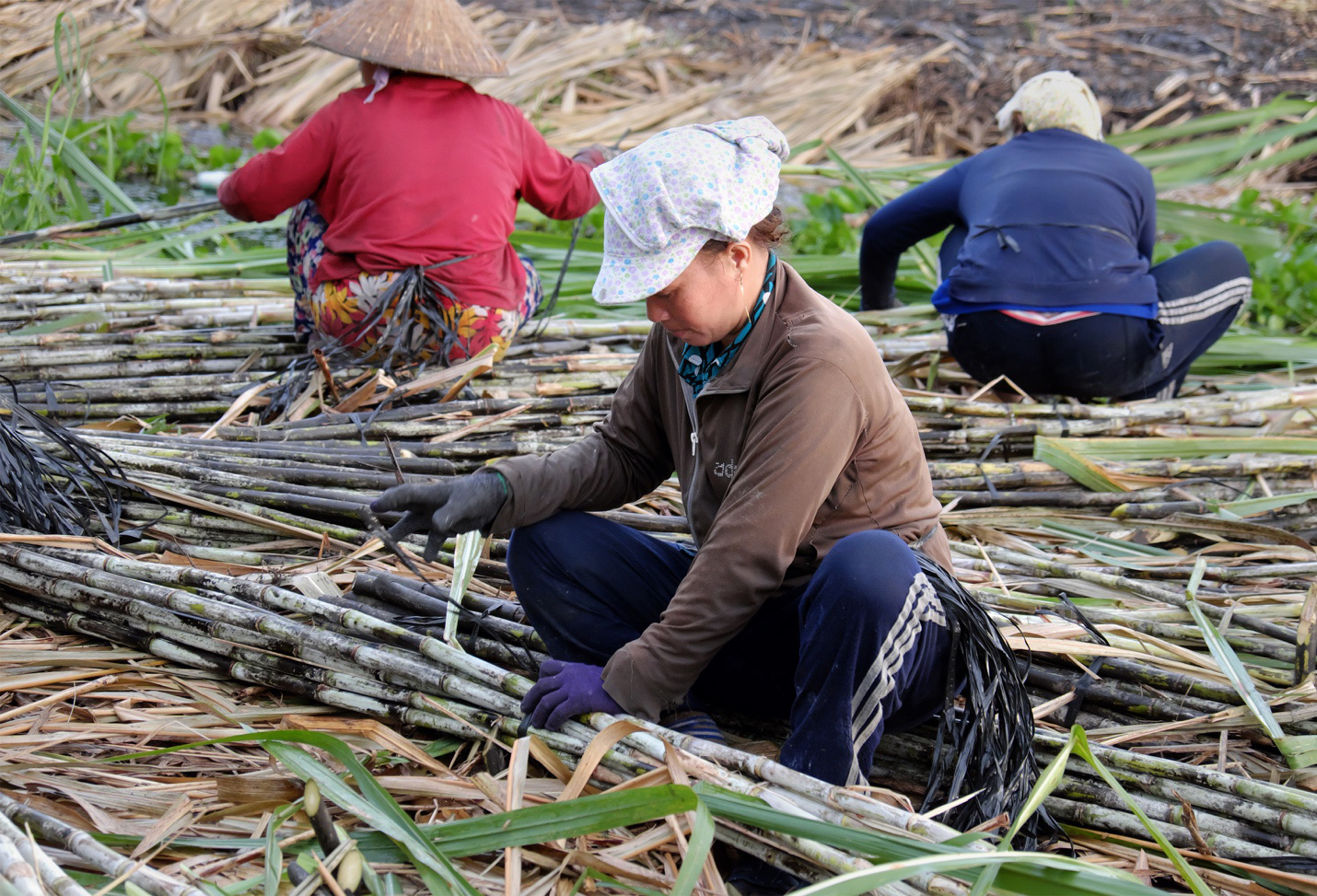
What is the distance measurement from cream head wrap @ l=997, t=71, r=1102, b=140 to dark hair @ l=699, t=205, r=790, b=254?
204cm

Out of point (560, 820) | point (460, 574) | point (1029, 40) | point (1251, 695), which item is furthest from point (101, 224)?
point (1029, 40)

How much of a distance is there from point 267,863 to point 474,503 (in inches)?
27.3

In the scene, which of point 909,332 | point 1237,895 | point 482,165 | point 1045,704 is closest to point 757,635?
point 1045,704

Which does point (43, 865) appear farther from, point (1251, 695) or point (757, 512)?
point (1251, 695)

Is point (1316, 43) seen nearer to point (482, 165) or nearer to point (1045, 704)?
point (482, 165)

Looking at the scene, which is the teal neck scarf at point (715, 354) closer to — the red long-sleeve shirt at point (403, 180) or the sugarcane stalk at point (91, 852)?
the sugarcane stalk at point (91, 852)

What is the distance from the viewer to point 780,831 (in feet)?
5.05

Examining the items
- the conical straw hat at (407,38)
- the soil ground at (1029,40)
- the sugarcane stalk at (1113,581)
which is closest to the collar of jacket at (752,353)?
the sugarcane stalk at (1113,581)

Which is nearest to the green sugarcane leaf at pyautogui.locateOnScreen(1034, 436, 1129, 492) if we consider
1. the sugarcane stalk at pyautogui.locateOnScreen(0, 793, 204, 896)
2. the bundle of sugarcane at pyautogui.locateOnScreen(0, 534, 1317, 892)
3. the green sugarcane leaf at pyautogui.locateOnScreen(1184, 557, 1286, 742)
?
the green sugarcane leaf at pyautogui.locateOnScreen(1184, 557, 1286, 742)

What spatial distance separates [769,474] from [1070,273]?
2.08m

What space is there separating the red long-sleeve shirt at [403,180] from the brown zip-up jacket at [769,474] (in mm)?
1664

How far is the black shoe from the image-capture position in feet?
5.51

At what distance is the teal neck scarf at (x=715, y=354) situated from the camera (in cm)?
189

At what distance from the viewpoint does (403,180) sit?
347 cm
